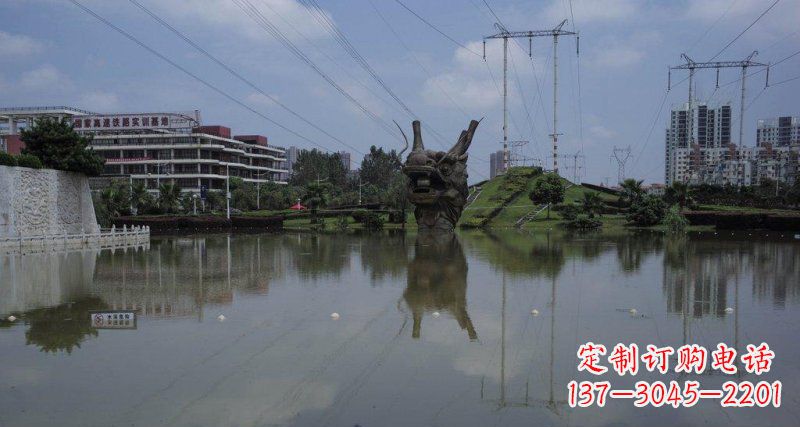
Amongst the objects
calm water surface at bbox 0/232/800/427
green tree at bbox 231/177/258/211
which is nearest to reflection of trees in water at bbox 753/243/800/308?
calm water surface at bbox 0/232/800/427

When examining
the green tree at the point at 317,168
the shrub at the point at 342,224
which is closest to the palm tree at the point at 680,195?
the shrub at the point at 342,224

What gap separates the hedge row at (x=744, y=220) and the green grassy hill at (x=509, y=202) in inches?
224

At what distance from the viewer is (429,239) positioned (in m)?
35.9

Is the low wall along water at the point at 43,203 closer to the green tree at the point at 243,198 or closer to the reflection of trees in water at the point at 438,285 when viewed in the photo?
the reflection of trees in water at the point at 438,285

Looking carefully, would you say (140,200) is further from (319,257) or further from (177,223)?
(319,257)

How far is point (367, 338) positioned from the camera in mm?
11266

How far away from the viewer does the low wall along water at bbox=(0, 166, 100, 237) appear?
2980cm

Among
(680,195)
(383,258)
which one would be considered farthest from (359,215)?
(383,258)

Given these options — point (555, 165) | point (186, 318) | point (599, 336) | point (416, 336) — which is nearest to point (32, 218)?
point (186, 318)

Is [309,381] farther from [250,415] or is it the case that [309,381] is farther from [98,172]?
[98,172]

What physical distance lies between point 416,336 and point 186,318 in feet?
16.2

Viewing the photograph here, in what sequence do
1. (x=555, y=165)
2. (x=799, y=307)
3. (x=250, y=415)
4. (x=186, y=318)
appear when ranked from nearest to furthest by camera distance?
(x=250, y=415)
(x=186, y=318)
(x=799, y=307)
(x=555, y=165)

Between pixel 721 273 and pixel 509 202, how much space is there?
4062cm

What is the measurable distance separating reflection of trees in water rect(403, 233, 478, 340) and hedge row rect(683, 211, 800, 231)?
2507 cm
